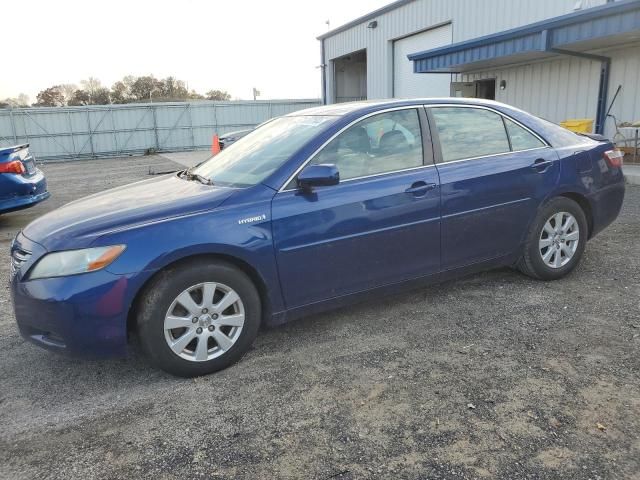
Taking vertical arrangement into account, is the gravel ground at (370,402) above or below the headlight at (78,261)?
below

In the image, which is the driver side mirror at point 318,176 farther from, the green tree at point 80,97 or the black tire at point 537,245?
the green tree at point 80,97

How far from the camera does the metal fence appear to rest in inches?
1005

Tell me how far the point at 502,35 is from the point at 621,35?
2851 millimetres

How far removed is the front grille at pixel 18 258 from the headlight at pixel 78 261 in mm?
233

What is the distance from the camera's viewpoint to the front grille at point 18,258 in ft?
10.3

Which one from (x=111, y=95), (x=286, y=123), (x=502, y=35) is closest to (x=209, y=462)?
(x=286, y=123)

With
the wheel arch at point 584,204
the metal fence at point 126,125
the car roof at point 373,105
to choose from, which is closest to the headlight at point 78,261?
the car roof at point 373,105

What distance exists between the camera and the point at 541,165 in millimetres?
4305

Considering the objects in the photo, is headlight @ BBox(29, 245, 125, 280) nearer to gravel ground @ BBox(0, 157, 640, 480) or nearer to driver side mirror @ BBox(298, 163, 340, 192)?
gravel ground @ BBox(0, 157, 640, 480)

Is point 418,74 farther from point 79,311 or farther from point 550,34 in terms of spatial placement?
point 79,311

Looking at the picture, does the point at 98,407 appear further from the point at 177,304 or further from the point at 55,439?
the point at 177,304

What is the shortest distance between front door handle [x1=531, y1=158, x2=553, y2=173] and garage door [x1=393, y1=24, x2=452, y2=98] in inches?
575

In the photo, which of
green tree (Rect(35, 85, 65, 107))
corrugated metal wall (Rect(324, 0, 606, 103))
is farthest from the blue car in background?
green tree (Rect(35, 85, 65, 107))

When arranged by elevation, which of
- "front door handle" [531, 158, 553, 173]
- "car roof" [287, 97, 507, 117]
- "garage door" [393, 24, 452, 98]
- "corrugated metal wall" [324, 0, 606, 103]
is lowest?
"front door handle" [531, 158, 553, 173]
